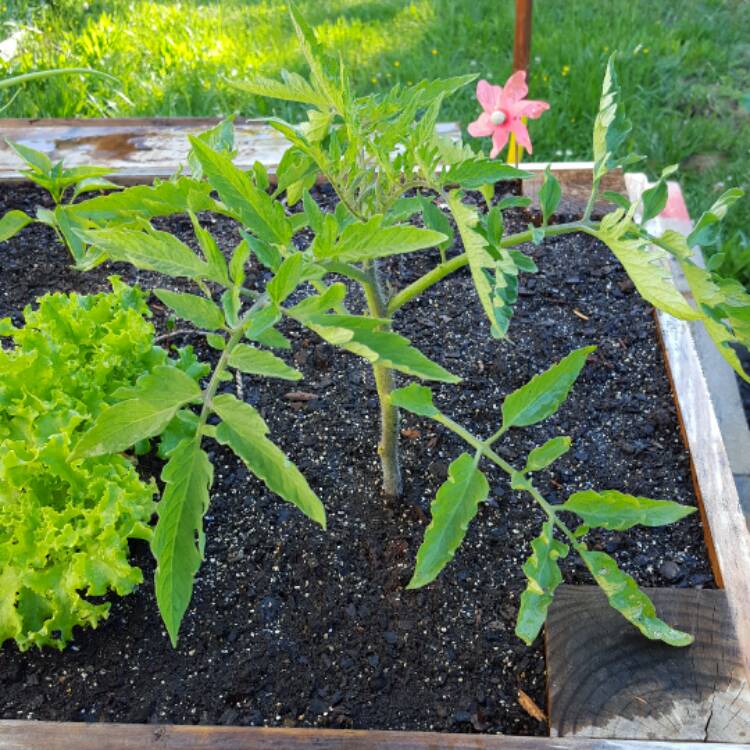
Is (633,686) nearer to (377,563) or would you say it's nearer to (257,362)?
(377,563)

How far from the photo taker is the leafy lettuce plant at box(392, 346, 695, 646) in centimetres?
96

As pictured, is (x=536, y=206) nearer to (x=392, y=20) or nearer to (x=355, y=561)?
(x=355, y=561)

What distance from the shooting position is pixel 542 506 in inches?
42.3

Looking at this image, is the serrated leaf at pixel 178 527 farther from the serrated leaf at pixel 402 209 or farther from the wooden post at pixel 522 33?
the wooden post at pixel 522 33

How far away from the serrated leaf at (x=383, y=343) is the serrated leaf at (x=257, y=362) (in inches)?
1.9

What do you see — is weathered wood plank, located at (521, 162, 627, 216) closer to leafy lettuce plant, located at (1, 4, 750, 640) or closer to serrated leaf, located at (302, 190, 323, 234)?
leafy lettuce plant, located at (1, 4, 750, 640)

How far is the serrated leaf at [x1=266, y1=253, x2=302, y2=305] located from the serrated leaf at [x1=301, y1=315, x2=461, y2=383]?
0.14 feet

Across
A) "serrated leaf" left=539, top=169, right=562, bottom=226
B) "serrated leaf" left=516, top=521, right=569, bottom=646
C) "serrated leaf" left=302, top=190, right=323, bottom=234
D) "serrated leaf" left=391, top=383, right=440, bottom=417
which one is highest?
"serrated leaf" left=302, top=190, right=323, bottom=234

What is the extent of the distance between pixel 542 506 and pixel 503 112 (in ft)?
2.65

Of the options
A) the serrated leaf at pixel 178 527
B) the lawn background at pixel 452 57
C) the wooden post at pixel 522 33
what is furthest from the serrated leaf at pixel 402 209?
the lawn background at pixel 452 57

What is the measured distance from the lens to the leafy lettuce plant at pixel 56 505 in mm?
1277

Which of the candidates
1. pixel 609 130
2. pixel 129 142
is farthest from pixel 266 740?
pixel 129 142

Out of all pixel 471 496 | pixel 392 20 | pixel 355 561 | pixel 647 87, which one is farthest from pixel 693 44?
pixel 471 496

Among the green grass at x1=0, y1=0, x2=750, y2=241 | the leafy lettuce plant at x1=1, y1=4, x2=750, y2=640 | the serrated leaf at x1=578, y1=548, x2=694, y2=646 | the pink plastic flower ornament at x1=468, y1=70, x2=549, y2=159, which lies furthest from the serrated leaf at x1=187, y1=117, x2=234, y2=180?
the green grass at x1=0, y1=0, x2=750, y2=241
